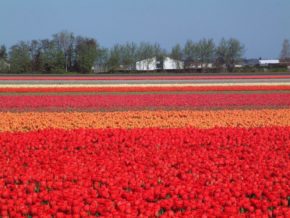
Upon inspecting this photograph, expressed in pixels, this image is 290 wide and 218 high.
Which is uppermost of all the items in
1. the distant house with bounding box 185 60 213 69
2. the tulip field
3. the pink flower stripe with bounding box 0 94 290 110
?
the distant house with bounding box 185 60 213 69

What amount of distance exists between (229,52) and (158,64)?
13.1m

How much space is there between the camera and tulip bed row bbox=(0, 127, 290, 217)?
19.3ft

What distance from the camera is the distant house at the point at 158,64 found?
3674 inches

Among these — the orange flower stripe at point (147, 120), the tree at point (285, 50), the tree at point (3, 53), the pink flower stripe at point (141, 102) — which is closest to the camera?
the orange flower stripe at point (147, 120)

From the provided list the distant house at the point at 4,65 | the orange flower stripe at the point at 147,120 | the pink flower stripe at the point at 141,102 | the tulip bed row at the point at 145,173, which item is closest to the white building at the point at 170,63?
the distant house at the point at 4,65

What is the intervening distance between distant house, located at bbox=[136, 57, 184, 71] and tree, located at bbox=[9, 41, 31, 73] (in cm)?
2008

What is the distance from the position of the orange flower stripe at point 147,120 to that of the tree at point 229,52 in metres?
74.5

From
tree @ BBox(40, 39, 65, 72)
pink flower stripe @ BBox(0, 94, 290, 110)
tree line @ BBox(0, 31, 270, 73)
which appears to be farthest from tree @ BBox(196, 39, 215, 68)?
pink flower stripe @ BBox(0, 94, 290, 110)

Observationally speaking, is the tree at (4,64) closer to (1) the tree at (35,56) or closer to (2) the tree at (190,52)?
(1) the tree at (35,56)

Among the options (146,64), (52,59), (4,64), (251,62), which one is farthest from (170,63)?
(251,62)

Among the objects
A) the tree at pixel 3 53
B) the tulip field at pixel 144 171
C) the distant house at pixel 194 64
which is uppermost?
the tree at pixel 3 53

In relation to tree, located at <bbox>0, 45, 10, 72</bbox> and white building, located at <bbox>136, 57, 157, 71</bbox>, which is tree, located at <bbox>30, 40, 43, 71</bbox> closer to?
tree, located at <bbox>0, 45, 10, 72</bbox>

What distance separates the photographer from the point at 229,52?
91.4 metres

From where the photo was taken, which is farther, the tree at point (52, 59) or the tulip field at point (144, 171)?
the tree at point (52, 59)
